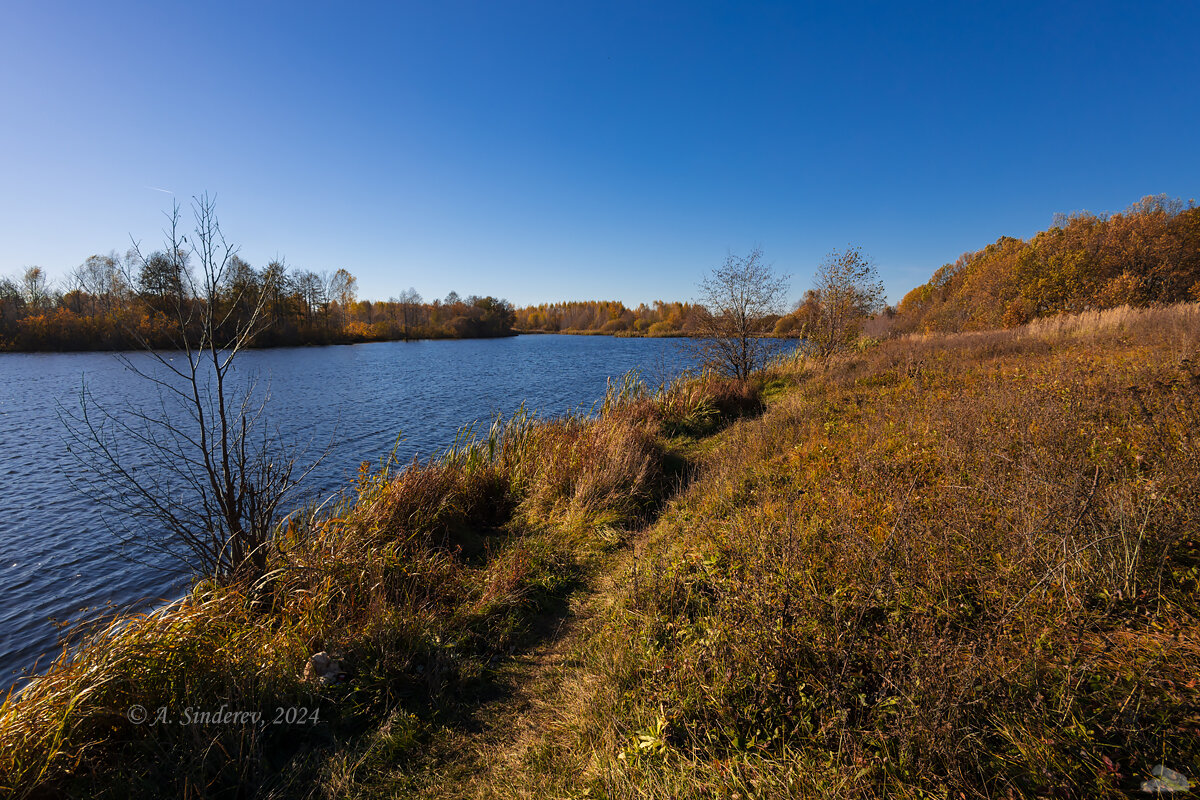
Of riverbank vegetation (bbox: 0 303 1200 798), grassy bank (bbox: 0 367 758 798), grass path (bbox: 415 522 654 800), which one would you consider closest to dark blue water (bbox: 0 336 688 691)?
grassy bank (bbox: 0 367 758 798)

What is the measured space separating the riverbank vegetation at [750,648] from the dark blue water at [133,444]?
1.37m

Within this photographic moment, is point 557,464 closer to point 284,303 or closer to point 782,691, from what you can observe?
point 782,691

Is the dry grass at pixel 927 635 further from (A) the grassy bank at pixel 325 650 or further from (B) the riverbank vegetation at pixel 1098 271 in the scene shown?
(B) the riverbank vegetation at pixel 1098 271

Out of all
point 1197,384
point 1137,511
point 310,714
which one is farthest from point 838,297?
point 310,714

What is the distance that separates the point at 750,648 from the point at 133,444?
1742 centimetres

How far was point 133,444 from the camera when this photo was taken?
12.9 meters

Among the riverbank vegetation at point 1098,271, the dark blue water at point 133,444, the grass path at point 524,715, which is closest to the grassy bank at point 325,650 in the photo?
the grass path at point 524,715

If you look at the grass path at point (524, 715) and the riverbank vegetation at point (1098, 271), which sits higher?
the riverbank vegetation at point (1098, 271)

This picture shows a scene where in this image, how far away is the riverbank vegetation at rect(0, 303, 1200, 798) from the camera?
209 centimetres

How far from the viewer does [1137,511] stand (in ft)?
9.85

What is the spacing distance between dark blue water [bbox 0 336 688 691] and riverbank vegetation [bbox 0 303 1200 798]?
1.37m

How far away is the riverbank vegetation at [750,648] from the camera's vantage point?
2.09 m

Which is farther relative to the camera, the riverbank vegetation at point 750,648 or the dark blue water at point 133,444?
the dark blue water at point 133,444

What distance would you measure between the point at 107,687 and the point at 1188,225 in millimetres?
40241
